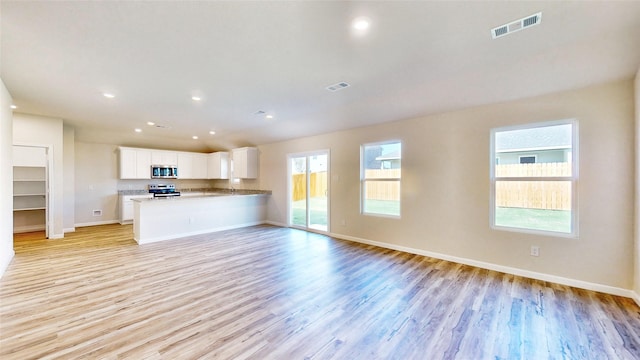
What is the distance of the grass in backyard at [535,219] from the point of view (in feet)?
10.9

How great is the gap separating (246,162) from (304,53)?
548cm

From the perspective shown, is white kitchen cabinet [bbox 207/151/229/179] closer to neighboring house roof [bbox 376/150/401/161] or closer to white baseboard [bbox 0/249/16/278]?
white baseboard [bbox 0/249/16/278]

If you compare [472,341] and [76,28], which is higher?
[76,28]

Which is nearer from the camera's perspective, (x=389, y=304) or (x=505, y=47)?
(x=505, y=47)

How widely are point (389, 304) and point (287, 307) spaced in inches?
43.0

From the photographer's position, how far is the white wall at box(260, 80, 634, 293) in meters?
2.95

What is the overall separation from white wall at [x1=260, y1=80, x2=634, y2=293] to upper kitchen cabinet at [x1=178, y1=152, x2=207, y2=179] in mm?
5114

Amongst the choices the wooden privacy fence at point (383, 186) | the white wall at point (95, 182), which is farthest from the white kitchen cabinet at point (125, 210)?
the wooden privacy fence at point (383, 186)

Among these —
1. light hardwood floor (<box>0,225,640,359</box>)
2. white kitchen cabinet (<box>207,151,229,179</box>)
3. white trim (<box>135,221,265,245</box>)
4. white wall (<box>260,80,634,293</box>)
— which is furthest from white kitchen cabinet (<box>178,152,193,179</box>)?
white wall (<box>260,80,634,293</box>)

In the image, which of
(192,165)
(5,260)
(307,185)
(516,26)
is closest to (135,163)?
(192,165)

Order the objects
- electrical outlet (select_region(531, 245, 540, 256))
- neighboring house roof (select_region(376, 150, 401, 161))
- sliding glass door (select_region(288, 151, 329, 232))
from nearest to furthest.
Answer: electrical outlet (select_region(531, 245, 540, 256)) → neighboring house roof (select_region(376, 150, 401, 161)) → sliding glass door (select_region(288, 151, 329, 232))

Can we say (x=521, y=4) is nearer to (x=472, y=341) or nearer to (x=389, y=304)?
(x=472, y=341)

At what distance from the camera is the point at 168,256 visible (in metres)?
4.33

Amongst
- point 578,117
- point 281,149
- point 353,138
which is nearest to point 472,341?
point 578,117
